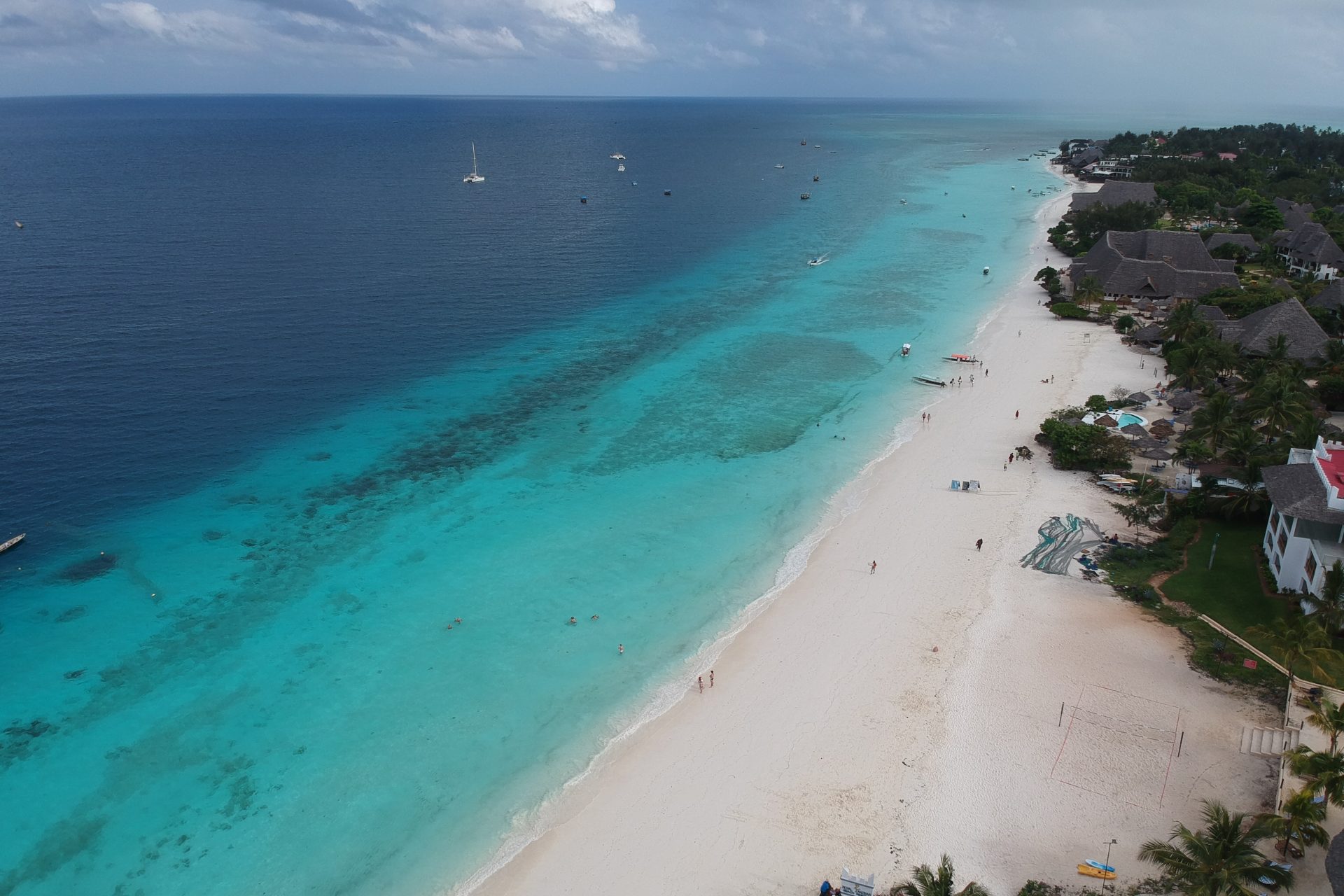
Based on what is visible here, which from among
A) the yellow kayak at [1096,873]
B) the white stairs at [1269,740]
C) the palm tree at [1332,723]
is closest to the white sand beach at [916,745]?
the yellow kayak at [1096,873]

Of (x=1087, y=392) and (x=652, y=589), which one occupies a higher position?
(x=1087, y=392)

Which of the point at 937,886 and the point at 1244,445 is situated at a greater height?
the point at 1244,445

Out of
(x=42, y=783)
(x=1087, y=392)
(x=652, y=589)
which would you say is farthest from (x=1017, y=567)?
(x=42, y=783)

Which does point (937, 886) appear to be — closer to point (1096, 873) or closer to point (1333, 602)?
point (1096, 873)

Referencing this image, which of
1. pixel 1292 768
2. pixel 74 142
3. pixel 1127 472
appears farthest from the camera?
pixel 74 142

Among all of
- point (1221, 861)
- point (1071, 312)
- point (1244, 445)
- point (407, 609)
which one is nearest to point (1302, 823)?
point (1221, 861)

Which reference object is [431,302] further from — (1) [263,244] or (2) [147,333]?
(1) [263,244]

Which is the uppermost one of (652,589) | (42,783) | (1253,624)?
(1253,624)
